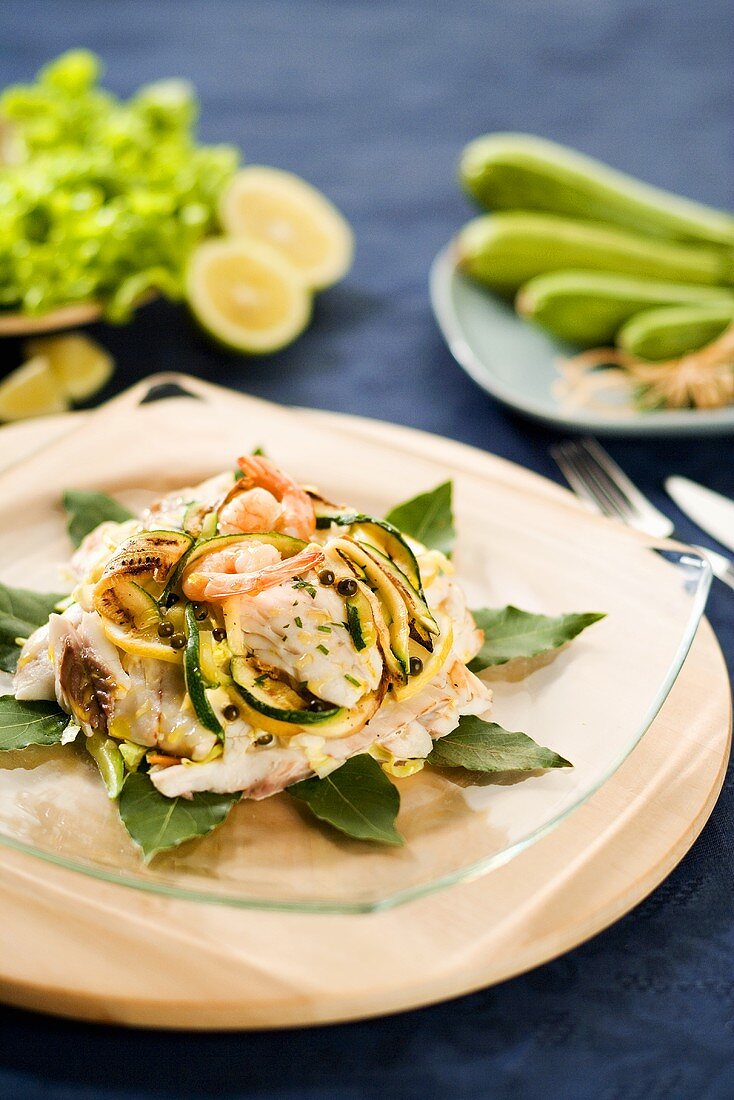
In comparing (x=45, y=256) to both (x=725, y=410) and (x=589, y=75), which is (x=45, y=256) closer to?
(x=725, y=410)

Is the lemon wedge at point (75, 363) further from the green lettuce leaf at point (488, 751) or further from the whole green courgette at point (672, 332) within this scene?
the green lettuce leaf at point (488, 751)

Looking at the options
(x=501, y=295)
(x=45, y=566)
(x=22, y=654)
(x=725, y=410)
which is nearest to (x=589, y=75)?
(x=501, y=295)

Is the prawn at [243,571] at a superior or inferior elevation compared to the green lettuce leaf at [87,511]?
superior

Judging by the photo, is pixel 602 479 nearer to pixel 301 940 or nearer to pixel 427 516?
pixel 427 516

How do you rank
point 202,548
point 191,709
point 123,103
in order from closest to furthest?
point 191,709, point 202,548, point 123,103

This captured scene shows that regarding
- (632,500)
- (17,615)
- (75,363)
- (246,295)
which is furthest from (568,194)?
(17,615)

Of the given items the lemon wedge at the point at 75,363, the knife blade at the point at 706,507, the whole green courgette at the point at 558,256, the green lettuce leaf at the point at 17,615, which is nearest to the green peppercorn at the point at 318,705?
the green lettuce leaf at the point at 17,615
